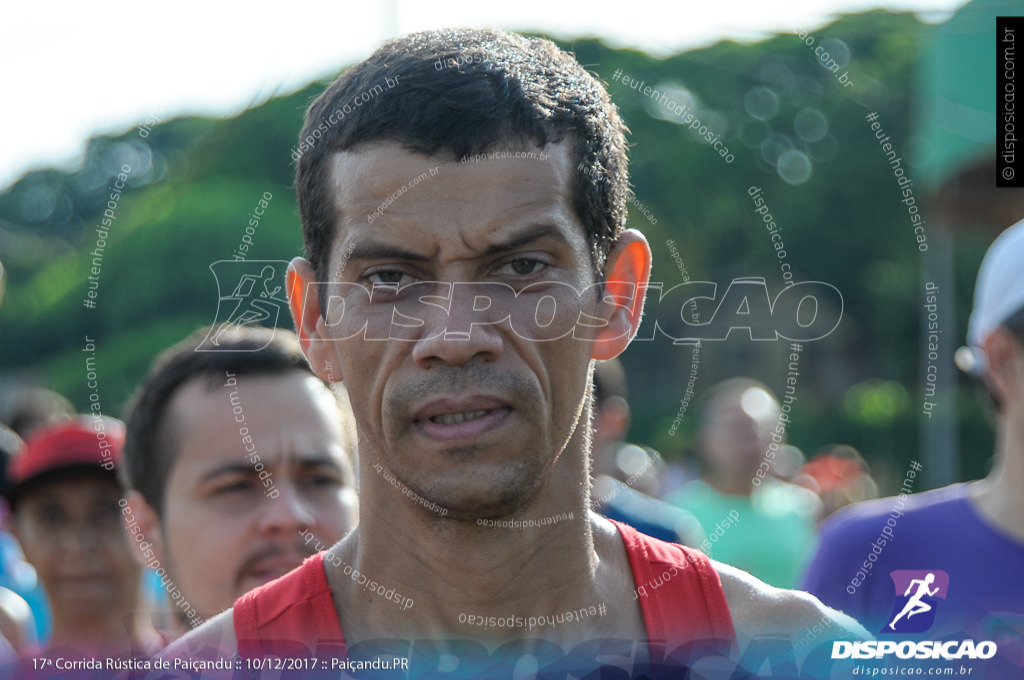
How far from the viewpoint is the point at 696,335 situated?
2.20 m

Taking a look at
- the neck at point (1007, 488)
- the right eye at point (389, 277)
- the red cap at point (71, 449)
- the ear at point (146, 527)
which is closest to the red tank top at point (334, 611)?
the right eye at point (389, 277)

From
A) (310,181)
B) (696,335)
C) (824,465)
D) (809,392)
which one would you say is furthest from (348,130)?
(809,392)

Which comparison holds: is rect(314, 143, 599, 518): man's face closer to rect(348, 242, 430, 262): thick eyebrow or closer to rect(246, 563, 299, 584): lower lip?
rect(348, 242, 430, 262): thick eyebrow

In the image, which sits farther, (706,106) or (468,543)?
(706,106)

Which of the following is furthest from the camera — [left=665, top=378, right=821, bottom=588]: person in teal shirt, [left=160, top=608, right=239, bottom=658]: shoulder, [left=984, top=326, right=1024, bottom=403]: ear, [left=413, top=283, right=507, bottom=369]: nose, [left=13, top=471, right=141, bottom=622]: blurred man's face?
[left=665, top=378, right=821, bottom=588]: person in teal shirt

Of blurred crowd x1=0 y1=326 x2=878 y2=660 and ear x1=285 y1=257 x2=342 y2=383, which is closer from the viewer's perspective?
ear x1=285 y1=257 x2=342 y2=383

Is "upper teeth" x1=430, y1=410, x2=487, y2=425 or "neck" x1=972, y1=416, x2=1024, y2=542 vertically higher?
"upper teeth" x1=430, y1=410, x2=487, y2=425

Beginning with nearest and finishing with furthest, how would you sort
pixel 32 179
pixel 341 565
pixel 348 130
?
pixel 348 130 < pixel 341 565 < pixel 32 179

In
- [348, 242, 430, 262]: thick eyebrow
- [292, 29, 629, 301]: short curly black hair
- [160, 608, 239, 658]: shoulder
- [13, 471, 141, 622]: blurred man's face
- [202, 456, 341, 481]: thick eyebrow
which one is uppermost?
[292, 29, 629, 301]: short curly black hair

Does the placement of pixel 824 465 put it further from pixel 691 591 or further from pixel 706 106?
pixel 691 591

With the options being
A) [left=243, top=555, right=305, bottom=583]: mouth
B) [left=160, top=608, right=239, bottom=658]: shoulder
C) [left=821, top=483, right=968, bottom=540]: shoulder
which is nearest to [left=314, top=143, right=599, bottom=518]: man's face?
[left=160, top=608, right=239, bottom=658]: shoulder

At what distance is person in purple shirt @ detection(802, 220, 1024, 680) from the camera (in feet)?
7.63

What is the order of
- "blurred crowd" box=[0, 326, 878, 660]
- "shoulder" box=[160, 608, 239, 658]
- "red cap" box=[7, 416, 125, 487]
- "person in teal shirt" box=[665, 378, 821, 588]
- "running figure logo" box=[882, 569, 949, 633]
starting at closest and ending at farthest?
"shoulder" box=[160, 608, 239, 658] < "running figure logo" box=[882, 569, 949, 633] < "blurred crowd" box=[0, 326, 878, 660] < "red cap" box=[7, 416, 125, 487] < "person in teal shirt" box=[665, 378, 821, 588]

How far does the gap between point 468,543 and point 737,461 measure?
10.1 ft
